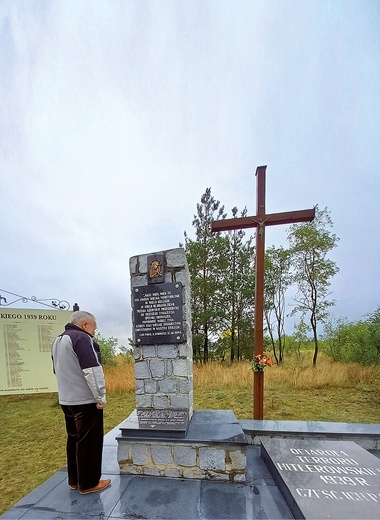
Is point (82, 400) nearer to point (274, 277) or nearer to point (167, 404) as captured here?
point (167, 404)

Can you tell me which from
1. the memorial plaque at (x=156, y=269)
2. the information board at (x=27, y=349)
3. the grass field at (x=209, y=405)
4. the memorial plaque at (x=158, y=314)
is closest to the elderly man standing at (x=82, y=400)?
the memorial plaque at (x=158, y=314)

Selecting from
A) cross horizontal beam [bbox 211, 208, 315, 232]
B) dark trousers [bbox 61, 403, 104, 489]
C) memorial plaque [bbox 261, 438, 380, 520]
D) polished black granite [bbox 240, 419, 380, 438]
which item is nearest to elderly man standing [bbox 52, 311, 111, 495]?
dark trousers [bbox 61, 403, 104, 489]

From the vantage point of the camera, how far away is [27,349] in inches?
165

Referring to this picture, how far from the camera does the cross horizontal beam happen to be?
13.0 feet

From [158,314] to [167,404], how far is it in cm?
112

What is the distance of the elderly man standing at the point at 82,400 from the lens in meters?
2.25

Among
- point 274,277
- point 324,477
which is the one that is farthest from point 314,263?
point 324,477

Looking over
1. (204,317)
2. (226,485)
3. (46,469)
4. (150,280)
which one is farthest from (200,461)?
(204,317)

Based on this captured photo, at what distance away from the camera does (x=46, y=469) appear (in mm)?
3357

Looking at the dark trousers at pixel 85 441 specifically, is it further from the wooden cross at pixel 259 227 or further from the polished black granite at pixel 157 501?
the wooden cross at pixel 259 227

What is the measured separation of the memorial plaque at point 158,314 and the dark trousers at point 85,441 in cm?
94

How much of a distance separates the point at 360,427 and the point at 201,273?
26.7 ft

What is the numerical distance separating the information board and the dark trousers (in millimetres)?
2297

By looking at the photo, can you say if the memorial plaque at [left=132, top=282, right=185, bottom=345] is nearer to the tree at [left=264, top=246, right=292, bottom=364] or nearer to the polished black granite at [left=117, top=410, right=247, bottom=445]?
the polished black granite at [left=117, top=410, right=247, bottom=445]
